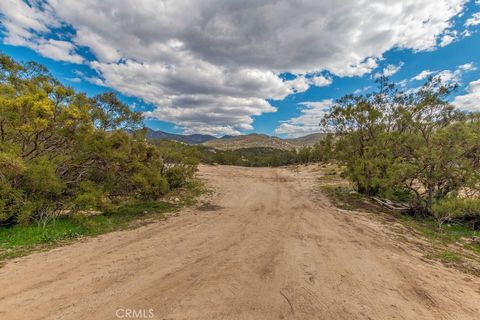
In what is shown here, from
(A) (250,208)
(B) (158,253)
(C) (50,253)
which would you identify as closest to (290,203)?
(A) (250,208)

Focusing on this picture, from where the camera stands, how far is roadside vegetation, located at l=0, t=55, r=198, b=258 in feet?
24.6

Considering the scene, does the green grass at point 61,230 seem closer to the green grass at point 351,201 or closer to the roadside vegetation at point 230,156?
the roadside vegetation at point 230,156

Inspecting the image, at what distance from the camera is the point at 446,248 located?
7.50 metres

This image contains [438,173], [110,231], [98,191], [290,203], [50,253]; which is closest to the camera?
[50,253]

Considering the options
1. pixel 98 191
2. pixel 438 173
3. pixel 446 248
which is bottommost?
pixel 446 248

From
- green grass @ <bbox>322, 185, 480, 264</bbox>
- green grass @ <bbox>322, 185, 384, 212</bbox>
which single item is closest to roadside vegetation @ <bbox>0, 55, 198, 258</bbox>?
green grass @ <bbox>322, 185, 384, 212</bbox>

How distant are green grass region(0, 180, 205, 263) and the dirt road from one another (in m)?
0.70

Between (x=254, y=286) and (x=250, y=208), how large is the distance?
742 centimetres

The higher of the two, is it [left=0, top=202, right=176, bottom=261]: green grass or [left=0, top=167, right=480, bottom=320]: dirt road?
[left=0, top=202, right=176, bottom=261]: green grass

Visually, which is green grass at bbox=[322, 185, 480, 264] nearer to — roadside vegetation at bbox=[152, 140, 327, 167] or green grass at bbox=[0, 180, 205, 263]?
roadside vegetation at bbox=[152, 140, 327, 167]

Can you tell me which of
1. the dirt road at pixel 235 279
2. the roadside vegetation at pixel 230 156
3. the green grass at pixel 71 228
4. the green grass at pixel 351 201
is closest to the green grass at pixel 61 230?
the green grass at pixel 71 228

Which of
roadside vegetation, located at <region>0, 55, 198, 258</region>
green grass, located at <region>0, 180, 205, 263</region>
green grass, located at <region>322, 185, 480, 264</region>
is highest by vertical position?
roadside vegetation, located at <region>0, 55, 198, 258</region>

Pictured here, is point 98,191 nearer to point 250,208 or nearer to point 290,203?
point 250,208

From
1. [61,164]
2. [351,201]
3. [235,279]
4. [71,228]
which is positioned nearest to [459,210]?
[351,201]
